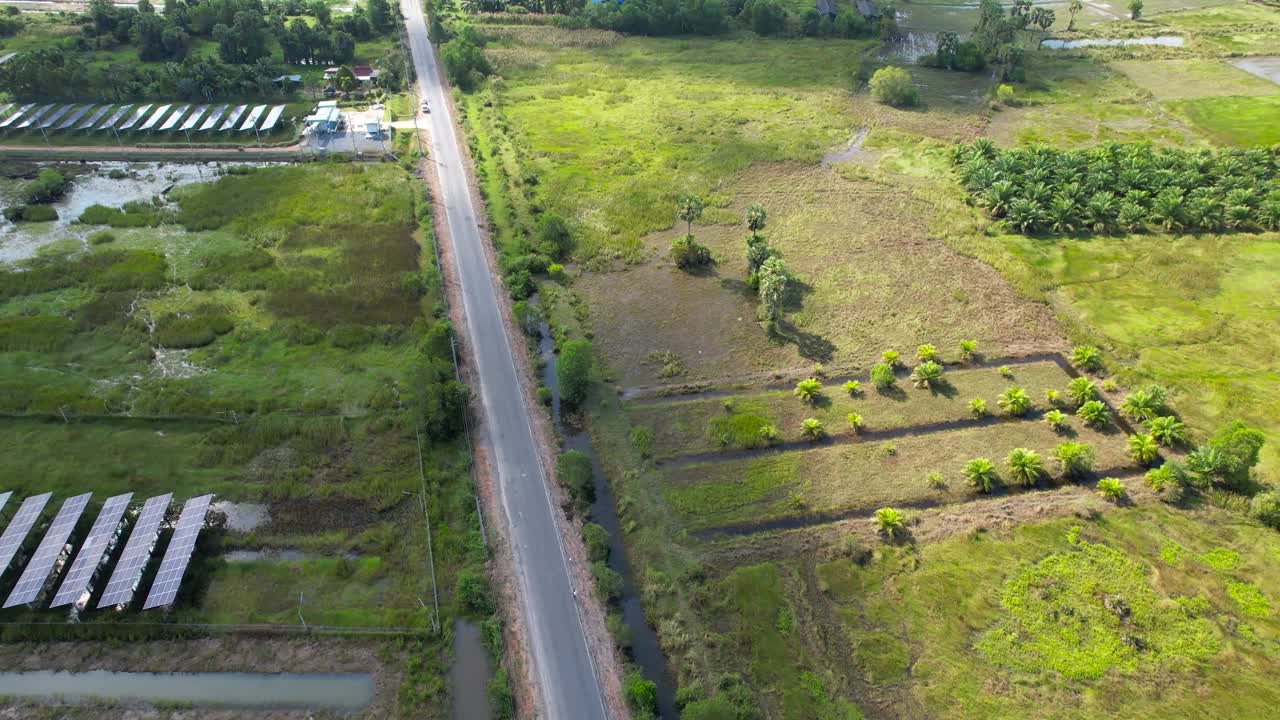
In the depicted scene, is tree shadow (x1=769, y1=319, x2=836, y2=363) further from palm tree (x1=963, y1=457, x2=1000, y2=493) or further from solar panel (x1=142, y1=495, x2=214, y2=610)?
solar panel (x1=142, y1=495, x2=214, y2=610)

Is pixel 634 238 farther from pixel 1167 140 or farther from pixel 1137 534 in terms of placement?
pixel 1167 140

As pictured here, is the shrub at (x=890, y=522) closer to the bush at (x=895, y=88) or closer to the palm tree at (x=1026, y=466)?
the palm tree at (x=1026, y=466)

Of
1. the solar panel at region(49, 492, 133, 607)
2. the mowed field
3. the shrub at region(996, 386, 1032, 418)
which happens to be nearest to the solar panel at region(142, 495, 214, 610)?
the solar panel at region(49, 492, 133, 607)

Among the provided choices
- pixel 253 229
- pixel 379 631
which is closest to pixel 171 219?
pixel 253 229

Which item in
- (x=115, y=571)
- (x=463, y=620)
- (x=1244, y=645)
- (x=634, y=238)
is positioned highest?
(x=634, y=238)

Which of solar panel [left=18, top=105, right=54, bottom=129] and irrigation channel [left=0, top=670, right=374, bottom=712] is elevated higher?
solar panel [left=18, top=105, right=54, bottom=129]

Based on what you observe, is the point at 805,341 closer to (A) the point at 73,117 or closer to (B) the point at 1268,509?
(B) the point at 1268,509
